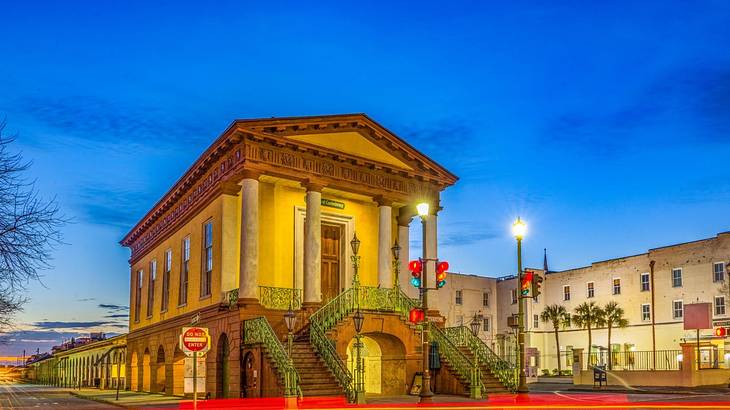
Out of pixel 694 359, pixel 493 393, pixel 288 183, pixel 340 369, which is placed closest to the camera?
pixel 340 369

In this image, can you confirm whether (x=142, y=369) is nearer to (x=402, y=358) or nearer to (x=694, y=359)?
(x=402, y=358)

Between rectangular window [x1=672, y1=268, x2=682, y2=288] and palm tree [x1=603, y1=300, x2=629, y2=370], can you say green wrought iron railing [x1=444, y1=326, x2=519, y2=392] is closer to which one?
rectangular window [x1=672, y1=268, x2=682, y2=288]

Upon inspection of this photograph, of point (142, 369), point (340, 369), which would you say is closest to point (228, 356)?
point (340, 369)

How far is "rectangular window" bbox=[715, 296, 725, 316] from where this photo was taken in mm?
→ 58562

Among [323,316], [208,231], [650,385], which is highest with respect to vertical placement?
[208,231]

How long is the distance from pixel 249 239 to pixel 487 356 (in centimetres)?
972

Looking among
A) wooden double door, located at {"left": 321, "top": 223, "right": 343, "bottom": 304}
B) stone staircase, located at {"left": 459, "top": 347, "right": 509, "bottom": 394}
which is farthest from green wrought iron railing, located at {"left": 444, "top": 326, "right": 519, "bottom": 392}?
wooden double door, located at {"left": 321, "top": 223, "right": 343, "bottom": 304}

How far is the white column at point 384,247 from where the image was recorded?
33375 mm

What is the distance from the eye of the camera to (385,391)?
96.9 feet

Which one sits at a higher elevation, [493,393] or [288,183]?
[288,183]

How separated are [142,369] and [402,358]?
21643mm

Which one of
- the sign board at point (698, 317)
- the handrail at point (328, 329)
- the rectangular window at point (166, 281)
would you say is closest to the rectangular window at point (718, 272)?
the sign board at point (698, 317)

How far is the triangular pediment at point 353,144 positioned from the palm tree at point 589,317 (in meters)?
40.7

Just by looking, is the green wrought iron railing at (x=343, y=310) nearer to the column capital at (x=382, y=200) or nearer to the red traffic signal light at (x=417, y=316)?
the red traffic signal light at (x=417, y=316)
